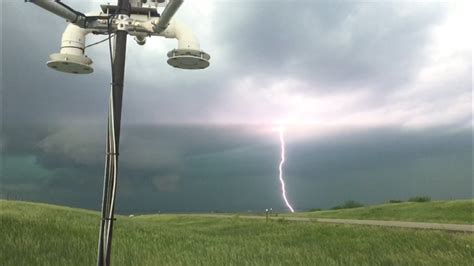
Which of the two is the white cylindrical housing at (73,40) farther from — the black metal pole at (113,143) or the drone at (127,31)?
the black metal pole at (113,143)

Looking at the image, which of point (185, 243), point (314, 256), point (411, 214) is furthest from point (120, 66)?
point (411, 214)

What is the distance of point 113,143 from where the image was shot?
7.80 metres

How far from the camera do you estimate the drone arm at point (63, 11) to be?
6.86 meters

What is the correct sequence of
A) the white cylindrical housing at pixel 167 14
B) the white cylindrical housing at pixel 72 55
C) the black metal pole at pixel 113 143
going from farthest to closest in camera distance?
Answer: 1. the white cylindrical housing at pixel 72 55
2. the black metal pole at pixel 113 143
3. the white cylindrical housing at pixel 167 14

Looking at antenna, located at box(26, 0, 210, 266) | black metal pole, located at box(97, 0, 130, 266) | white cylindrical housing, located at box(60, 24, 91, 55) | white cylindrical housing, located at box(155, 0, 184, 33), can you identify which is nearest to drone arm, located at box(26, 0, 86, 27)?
antenna, located at box(26, 0, 210, 266)

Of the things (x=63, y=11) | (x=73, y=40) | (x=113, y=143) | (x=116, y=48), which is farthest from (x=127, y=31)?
(x=113, y=143)

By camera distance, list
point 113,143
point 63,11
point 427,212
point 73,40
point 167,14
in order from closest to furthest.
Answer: point 167,14
point 63,11
point 113,143
point 73,40
point 427,212

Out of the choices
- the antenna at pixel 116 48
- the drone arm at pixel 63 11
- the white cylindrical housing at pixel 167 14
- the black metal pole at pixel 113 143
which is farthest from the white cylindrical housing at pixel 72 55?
the white cylindrical housing at pixel 167 14

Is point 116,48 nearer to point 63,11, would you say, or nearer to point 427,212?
point 63,11

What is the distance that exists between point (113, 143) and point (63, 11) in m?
2.16

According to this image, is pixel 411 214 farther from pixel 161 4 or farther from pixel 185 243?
pixel 161 4

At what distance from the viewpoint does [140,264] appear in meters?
11.6

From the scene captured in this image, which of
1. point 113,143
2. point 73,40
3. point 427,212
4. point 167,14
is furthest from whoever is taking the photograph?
point 427,212

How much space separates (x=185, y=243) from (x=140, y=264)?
500cm
